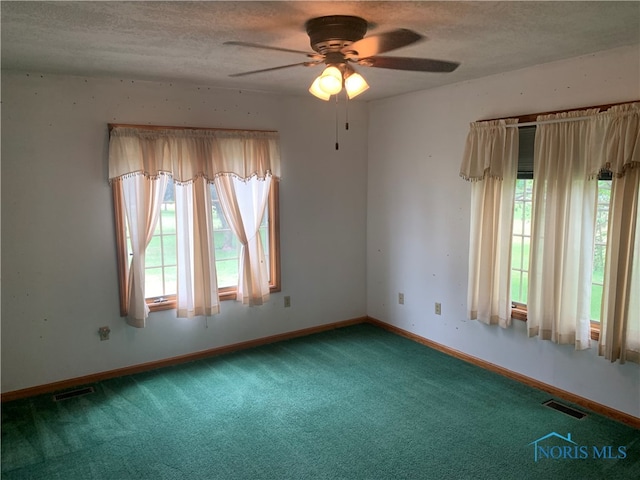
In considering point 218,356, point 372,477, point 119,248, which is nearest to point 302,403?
point 372,477

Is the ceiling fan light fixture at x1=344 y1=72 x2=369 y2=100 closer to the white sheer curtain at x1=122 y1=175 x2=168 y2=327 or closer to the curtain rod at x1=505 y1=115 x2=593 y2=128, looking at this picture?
the curtain rod at x1=505 y1=115 x2=593 y2=128

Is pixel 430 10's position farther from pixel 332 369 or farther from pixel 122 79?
pixel 332 369

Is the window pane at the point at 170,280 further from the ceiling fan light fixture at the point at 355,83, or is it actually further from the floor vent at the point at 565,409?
the floor vent at the point at 565,409

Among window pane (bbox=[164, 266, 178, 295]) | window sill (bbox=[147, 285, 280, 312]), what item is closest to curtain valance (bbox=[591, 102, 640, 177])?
window sill (bbox=[147, 285, 280, 312])

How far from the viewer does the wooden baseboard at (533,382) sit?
124 inches

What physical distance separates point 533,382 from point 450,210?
60.6 inches

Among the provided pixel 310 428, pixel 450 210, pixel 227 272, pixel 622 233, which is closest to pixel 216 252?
pixel 227 272

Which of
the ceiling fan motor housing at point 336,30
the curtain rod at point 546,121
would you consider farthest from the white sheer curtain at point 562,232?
the ceiling fan motor housing at point 336,30

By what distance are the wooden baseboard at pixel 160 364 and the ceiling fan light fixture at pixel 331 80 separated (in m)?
2.86

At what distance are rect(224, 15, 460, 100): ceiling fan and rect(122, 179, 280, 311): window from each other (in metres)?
2.05

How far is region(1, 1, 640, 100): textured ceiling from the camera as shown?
2.16m

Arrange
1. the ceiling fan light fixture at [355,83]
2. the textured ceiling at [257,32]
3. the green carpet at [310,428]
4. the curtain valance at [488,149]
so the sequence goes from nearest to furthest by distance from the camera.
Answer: the textured ceiling at [257,32] < the ceiling fan light fixture at [355,83] < the green carpet at [310,428] < the curtain valance at [488,149]

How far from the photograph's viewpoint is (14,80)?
3.40 metres

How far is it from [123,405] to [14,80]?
8.00 feet
